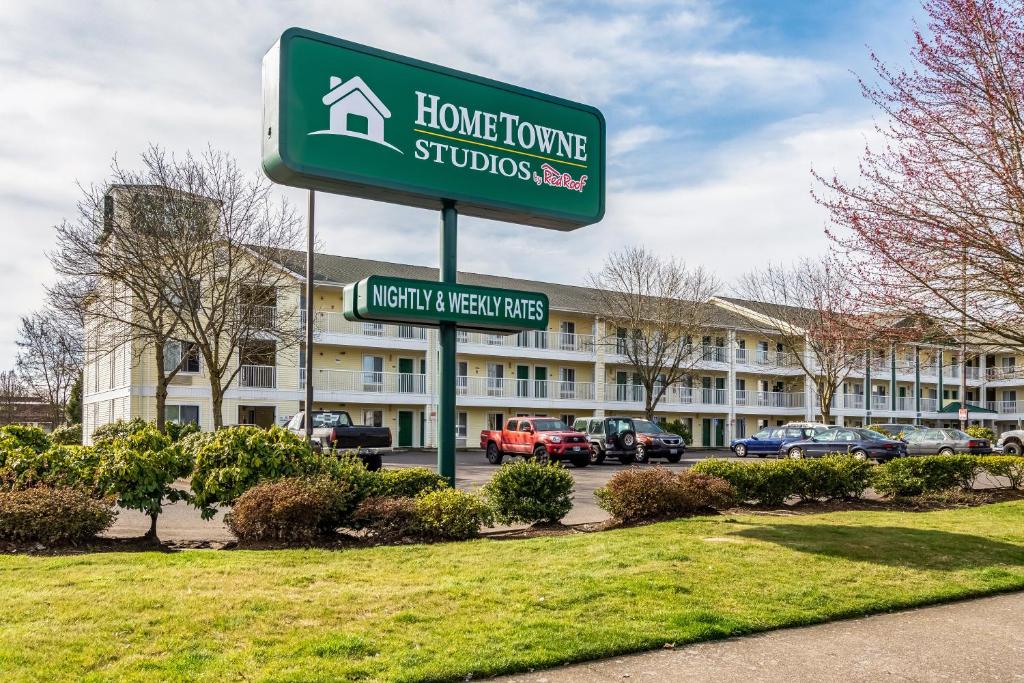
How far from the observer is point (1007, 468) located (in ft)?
58.5

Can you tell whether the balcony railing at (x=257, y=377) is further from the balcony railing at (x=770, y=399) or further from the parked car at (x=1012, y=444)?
the parked car at (x=1012, y=444)

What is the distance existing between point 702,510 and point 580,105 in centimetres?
624

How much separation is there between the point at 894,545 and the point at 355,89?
8.45m

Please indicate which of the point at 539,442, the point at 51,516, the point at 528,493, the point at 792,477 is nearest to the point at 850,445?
the point at 539,442

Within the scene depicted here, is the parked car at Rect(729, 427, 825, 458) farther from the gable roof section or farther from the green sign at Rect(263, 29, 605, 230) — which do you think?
the gable roof section

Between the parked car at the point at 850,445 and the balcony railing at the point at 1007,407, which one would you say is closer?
the parked car at the point at 850,445

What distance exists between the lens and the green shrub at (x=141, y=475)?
10672 millimetres

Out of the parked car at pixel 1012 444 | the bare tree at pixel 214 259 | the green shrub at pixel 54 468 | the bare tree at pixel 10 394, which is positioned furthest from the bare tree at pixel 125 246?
the bare tree at pixel 10 394

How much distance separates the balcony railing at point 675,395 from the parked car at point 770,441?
10387mm

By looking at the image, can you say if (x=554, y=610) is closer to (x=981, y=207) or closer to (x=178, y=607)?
(x=178, y=607)

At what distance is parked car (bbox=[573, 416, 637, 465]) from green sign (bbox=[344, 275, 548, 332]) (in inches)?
891

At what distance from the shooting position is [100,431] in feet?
80.9

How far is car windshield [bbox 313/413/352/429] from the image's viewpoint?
29.4 metres

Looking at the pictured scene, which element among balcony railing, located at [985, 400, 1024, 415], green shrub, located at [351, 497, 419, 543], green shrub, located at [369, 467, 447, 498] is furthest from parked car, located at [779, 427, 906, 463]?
balcony railing, located at [985, 400, 1024, 415]
